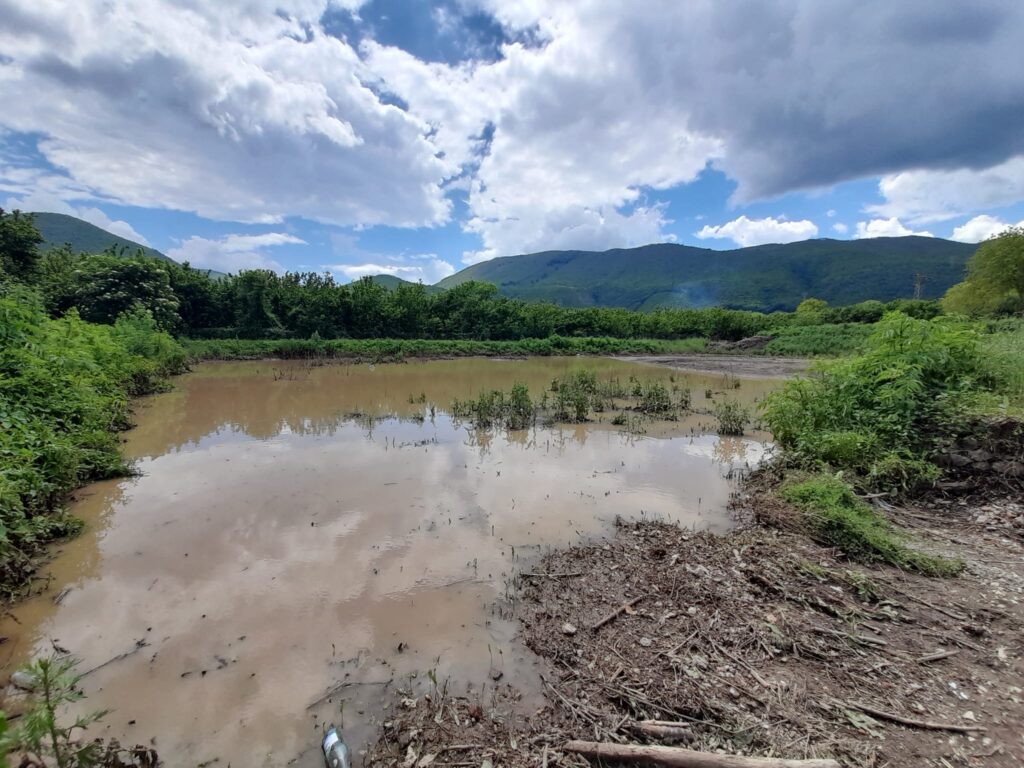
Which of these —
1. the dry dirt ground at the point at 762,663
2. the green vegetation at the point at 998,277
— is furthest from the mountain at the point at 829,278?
the dry dirt ground at the point at 762,663

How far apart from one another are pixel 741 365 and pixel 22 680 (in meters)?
38.6

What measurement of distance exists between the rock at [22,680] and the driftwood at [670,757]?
4167 millimetres

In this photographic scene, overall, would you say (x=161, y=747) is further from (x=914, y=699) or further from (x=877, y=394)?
(x=877, y=394)

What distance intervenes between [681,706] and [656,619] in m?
1.10

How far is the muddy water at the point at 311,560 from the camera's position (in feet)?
12.0

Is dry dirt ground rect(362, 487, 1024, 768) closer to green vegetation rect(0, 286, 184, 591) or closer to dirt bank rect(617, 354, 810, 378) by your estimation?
green vegetation rect(0, 286, 184, 591)

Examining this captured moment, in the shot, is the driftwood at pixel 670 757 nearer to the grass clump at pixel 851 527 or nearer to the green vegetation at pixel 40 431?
the grass clump at pixel 851 527

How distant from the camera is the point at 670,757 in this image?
9.12ft

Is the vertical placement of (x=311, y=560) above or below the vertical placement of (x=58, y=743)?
below

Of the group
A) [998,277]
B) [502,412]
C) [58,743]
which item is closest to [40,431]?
[58,743]

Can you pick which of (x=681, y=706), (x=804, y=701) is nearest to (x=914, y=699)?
(x=804, y=701)

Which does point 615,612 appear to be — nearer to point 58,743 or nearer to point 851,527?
point 851,527

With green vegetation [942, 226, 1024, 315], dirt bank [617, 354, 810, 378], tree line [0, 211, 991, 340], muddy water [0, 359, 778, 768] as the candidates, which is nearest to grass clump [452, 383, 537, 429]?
muddy water [0, 359, 778, 768]

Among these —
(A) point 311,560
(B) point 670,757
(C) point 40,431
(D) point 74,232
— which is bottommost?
(A) point 311,560
